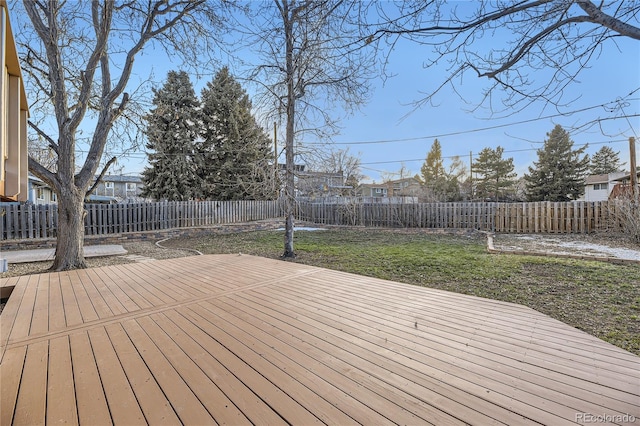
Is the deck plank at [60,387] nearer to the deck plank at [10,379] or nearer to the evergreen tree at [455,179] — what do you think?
the deck plank at [10,379]

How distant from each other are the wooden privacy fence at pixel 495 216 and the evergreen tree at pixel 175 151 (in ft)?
29.5

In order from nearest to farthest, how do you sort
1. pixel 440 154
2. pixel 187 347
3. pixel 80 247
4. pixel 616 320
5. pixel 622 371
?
1. pixel 622 371
2. pixel 187 347
3. pixel 616 320
4. pixel 80 247
5. pixel 440 154

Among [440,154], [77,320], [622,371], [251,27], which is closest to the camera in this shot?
[622,371]

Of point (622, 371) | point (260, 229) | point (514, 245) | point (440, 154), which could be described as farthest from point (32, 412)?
point (440, 154)

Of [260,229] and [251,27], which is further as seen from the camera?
[260,229]

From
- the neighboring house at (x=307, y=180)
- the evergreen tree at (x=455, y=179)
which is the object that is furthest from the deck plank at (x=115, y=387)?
the evergreen tree at (x=455, y=179)

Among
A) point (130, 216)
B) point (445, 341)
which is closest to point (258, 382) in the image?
point (445, 341)

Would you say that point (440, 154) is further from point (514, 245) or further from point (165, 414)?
point (165, 414)

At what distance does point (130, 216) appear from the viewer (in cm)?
1008

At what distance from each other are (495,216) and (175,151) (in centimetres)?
1578

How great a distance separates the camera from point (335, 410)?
1445mm

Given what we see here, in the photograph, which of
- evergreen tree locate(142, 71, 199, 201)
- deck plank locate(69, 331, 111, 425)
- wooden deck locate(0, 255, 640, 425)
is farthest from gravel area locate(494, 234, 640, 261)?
evergreen tree locate(142, 71, 199, 201)

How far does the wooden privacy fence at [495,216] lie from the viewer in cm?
957

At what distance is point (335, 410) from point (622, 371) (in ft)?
5.70
